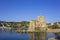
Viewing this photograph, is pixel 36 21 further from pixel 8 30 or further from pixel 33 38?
pixel 8 30

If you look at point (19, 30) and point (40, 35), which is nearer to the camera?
point (40, 35)

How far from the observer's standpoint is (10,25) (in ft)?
111

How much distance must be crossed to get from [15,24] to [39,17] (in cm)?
2216

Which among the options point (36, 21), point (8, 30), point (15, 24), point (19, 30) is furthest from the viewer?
point (8, 30)

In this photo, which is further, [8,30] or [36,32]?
[8,30]

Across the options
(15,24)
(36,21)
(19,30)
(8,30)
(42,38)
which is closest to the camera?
(42,38)

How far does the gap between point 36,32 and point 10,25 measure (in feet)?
80.9

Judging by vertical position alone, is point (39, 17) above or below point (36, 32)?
above

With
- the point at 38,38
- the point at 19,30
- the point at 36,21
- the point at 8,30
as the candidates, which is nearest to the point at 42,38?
the point at 38,38

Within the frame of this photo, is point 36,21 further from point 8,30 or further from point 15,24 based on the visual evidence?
point 8,30

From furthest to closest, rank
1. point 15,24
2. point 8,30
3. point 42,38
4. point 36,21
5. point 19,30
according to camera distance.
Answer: point 8,30
point 15,24
point 19,30
point 36,21
point 42,38

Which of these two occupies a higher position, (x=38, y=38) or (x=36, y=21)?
(x=36, y=21)

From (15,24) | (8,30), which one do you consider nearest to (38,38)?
(15,24)

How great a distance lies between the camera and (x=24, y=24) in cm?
2905
